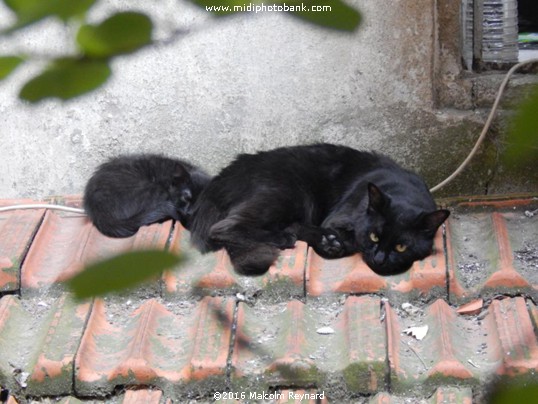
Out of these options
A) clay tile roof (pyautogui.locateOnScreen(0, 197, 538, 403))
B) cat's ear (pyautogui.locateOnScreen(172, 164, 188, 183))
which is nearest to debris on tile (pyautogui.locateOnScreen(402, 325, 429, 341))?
clay tile roof (pyautogui.locateOnScreen(0, 197, 538, 403))

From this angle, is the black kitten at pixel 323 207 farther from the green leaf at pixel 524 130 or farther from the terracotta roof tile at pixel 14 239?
the green leaf at pixel 524 130

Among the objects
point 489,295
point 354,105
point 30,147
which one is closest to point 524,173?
point 354,105

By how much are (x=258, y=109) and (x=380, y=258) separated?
2.52 feet

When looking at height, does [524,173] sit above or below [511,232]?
below

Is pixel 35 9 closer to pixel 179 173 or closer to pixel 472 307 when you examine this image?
pixel 472 307

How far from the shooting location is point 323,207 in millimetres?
3174

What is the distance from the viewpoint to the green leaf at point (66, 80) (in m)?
0.55

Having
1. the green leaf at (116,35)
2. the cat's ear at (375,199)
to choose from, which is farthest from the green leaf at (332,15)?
the cat's ear at (375,199)

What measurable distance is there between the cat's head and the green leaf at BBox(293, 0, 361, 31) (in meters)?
2.06

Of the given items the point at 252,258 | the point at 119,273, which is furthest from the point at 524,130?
the point at 252,258

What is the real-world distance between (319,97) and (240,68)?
31 centimetres

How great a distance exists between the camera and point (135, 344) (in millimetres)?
2049

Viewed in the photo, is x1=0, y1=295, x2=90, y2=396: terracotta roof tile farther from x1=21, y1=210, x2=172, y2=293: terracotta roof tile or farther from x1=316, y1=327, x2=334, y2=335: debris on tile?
x1=316, y1=327, x2=334, y2=335: debris on tile

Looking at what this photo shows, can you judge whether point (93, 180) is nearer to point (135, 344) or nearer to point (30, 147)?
point (30, 147)
